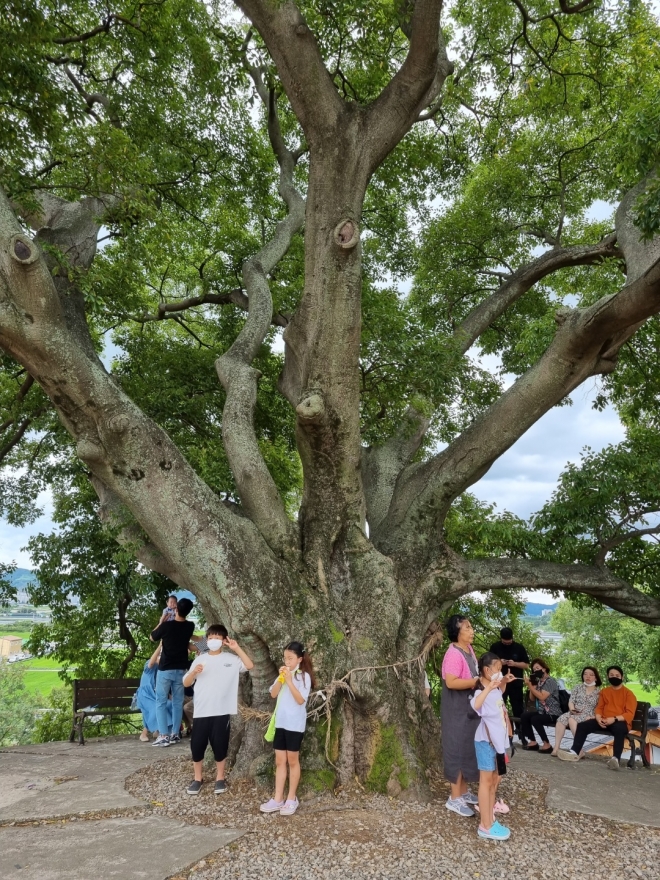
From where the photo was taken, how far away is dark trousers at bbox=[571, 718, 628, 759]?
625 centimetres

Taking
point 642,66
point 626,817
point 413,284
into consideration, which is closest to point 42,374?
point 626,817

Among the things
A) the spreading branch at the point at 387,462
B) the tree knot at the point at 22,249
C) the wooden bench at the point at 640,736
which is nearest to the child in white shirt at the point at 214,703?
the spreading branch at the point at 387,462

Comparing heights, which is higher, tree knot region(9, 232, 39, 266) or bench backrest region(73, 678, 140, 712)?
tree knot region(9, 232, 39, 266)

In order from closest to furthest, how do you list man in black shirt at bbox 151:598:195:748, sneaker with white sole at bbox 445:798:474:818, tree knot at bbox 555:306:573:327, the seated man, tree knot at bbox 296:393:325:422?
sneaker with white sole at bbox 445:798:474:818 → tree knot at bbox 296:393:325:422 → tree knot at bbox 555:306:573:327 → the seated man → man in black shirt at bbox 151:598:195:748

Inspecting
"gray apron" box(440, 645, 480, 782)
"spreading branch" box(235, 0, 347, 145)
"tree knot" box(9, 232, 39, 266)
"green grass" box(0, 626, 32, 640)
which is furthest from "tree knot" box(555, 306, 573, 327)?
"green grass" box(0, 626, 32, 640)

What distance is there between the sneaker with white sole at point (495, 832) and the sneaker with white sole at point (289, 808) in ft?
4.53

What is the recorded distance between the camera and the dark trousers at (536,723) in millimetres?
7004

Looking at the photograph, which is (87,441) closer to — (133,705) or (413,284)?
(133,705)

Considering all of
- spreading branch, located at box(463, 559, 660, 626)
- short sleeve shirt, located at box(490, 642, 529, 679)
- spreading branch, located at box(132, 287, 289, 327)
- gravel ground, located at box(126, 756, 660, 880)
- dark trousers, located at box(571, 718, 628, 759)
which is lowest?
gravel ground, located at box(126, 756, 660, 880)

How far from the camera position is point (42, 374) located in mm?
5191

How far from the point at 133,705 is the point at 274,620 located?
12.0 ft

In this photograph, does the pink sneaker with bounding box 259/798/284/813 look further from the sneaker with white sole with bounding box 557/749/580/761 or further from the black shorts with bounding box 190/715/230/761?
the sneaker with white sole with bounding box 557/749/580/761

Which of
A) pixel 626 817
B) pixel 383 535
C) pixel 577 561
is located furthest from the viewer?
pixel 577 561

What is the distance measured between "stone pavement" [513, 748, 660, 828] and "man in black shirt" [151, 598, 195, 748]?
12.8ft
